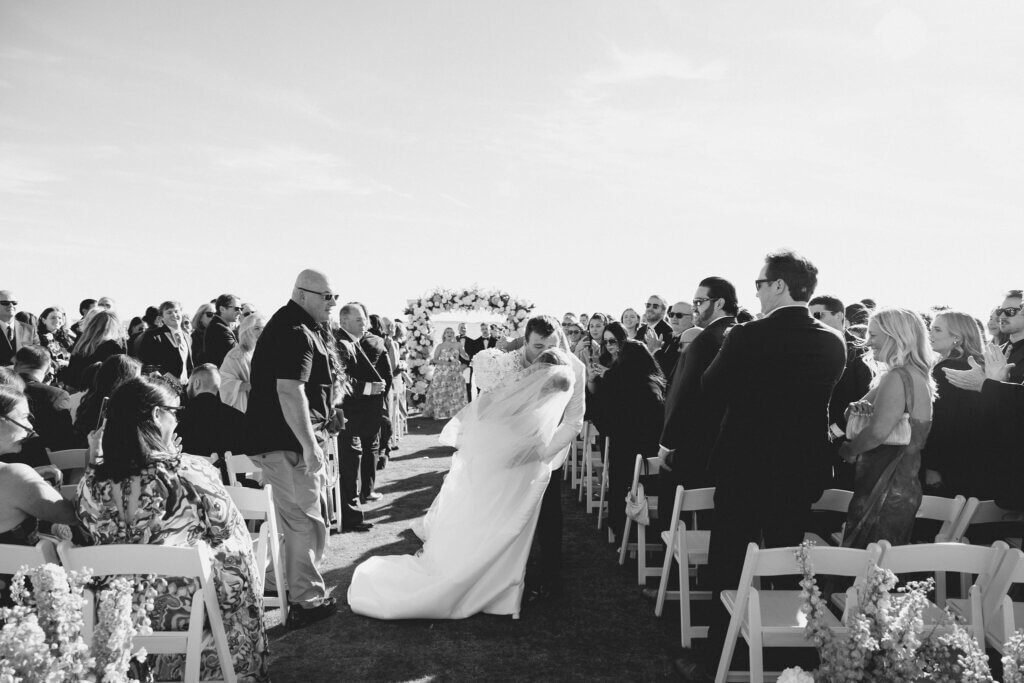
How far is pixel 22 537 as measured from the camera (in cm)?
310

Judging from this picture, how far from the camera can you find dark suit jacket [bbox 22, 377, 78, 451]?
15.5 ft

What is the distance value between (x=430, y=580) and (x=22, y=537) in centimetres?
235

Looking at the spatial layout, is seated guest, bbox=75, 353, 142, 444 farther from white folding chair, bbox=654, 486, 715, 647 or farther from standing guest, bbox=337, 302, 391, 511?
white folding chair, bbox=654, 486, 715, 647

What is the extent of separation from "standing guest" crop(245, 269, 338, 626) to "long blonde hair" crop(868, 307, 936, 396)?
3335mm

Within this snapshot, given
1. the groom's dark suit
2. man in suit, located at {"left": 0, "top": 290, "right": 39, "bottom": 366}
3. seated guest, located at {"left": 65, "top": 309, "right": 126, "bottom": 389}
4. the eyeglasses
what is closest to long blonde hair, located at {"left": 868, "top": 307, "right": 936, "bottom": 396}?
the groom's dark suit

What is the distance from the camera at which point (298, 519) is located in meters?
4.52

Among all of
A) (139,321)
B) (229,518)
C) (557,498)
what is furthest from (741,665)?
(139,321)

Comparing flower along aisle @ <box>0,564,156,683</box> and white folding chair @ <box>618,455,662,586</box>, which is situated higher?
flower along aisle @ <box>0,564,156,683</box>

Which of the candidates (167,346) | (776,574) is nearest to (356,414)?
(167,346)

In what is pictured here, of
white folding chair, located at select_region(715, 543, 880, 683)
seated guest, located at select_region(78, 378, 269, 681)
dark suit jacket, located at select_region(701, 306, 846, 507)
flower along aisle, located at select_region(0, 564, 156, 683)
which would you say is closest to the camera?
flower along aisle, located at select_region(0, 564, 156, 683)

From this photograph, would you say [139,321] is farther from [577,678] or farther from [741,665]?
[741,665]

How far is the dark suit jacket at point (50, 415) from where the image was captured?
15.5 feet

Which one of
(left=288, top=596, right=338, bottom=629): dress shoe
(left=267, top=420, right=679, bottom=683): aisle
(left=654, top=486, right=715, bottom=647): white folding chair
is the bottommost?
(left=267, top=420, right=679, bottom=683): aisle

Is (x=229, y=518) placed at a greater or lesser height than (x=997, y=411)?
lesser
